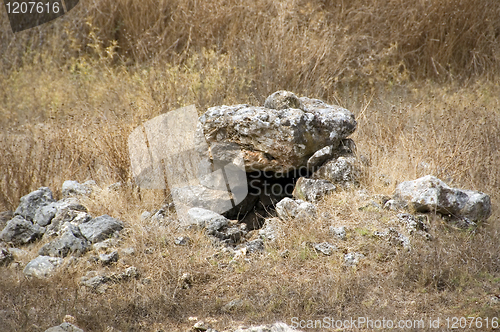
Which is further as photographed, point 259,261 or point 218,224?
point 218,224

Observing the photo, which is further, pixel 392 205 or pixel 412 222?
pixel 392 205

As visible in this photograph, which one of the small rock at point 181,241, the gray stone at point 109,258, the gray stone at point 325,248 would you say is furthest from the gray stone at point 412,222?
the gray stone at point 109,258

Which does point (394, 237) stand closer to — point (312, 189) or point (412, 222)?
point (412, 222)

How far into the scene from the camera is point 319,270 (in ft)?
14.0

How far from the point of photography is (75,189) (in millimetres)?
5570

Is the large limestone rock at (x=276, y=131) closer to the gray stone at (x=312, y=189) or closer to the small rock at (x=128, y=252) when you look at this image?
the gray stone at (x=312, y=189)

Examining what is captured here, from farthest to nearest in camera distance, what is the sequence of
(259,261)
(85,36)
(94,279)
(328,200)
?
1. (85,36)
2. (328,200)
3. (259,261)
4. (94,279)

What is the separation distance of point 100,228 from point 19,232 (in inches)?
33.7

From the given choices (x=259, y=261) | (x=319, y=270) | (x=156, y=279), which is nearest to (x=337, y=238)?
(x=319, y=270)

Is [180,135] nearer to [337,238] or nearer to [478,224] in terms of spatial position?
[337,238]

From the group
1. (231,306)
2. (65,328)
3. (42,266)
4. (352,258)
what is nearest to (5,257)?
(42,266)

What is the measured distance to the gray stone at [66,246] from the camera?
14.8 ft

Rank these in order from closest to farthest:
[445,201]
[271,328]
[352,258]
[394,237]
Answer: [271,328] < [352,258] < [394,237] < [445,201]

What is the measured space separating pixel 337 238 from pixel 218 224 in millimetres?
1116
